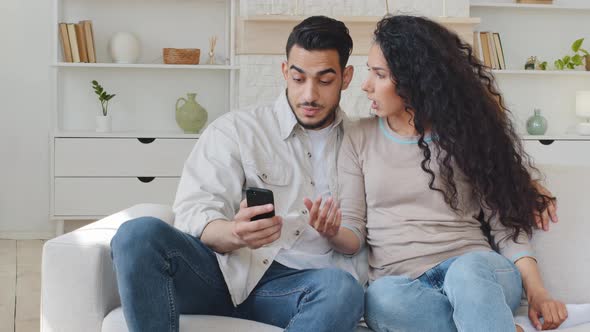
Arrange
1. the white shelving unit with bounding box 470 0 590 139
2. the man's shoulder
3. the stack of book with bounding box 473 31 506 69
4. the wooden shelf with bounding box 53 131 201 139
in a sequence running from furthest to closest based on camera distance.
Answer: the white shelving unit with bounding box 470 0 590 139 < the stack of book with bounding box 473 31 506 69 < the wooden shelf with bounding box 53 131 201 139 < the man's shoulder

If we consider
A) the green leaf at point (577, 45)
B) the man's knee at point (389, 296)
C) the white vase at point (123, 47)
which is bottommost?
the man's knee at point (389, 296)

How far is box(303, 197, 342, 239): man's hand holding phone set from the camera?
1.93m

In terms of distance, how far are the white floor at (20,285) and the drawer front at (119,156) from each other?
484 millimetres

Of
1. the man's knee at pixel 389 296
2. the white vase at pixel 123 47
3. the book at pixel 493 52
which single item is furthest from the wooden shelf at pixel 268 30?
the man's knee at pixel 389 296

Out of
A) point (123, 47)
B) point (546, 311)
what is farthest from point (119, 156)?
point (546, 311)

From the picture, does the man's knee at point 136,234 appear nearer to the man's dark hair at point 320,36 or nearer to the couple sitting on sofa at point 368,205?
the couple sitting on sofa at point 368,205

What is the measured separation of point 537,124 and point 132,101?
8.23 ft

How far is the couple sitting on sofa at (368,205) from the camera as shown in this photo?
187 centimetres

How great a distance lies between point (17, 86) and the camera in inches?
188

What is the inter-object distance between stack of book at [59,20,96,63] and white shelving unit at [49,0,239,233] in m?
0.04

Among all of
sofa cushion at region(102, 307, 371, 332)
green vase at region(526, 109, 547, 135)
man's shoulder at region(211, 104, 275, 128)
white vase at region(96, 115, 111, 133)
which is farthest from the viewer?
green vase at region(526, 109, 547, 135)

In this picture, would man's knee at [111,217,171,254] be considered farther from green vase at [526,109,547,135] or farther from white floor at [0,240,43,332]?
green vase at [526,109,547,135]

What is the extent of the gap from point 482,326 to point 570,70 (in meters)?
3.75

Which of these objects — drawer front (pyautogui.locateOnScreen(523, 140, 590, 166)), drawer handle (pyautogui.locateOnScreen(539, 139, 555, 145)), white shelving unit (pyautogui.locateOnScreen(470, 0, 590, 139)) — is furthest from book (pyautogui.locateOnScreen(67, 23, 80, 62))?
drawer handle (pyautogui.locateOnScreen(539, 139, 555, 145))
